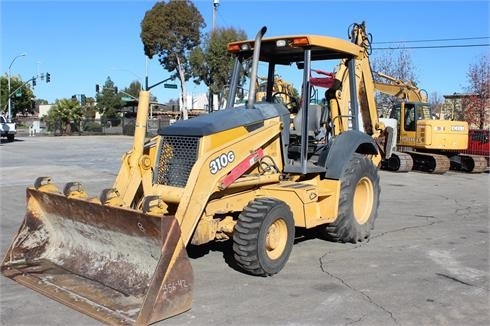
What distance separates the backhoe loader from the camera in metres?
5.08

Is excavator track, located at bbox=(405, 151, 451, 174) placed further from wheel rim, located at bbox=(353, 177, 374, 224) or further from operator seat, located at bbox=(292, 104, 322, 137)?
operator seat, located at bbox=(292, 104, 322, 137)

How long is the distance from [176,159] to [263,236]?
4.28 feet

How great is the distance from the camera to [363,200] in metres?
8.42

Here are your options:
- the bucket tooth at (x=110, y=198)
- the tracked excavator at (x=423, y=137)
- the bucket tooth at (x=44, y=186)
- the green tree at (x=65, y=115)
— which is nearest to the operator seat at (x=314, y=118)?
the bucket tooth at (x=110, y=198)

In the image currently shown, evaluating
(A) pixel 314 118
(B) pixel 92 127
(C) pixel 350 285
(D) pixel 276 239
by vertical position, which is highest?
(B) pixel 92 127

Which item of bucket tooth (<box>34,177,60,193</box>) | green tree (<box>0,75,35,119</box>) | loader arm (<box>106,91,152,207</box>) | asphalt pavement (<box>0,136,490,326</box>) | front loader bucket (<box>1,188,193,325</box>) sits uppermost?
green tree (<box>0,75,35,119</box>)

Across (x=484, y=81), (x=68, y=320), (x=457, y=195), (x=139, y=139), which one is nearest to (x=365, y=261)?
(x=139, y=139)

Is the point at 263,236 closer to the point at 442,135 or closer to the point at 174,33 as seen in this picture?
the point at 442,135

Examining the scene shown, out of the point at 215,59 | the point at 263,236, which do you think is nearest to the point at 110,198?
the point at 263,236

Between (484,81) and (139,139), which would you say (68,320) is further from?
(484,81)

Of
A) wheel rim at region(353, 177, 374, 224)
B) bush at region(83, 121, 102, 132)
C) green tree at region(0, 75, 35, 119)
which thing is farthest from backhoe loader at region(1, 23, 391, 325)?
green tree at region(0, 75, 35, 119)

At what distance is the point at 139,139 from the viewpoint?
6.40 metres

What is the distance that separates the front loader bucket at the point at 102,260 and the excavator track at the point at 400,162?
16.3 meters

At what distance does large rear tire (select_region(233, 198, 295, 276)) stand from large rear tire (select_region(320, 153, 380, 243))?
4.79 feet
